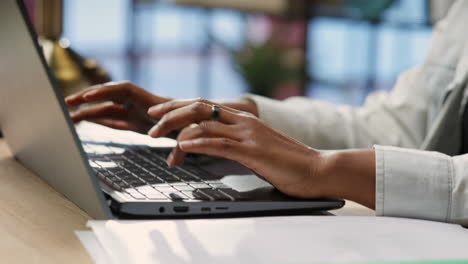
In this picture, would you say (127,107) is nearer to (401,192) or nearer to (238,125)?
(238,125)

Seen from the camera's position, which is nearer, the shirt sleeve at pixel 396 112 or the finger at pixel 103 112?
the finger at pixel 103 112

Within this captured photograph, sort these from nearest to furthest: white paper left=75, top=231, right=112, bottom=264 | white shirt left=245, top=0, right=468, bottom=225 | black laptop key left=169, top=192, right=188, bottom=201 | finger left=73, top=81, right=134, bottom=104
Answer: white paper left=75, top=231, right=112, bottom=264 → black laptop key left=169, top=192, right=188, bottom=201 → finger left=73, top=81, right=134, bottom=104 → white shirt left=245, top=0, right=468, bottom=225

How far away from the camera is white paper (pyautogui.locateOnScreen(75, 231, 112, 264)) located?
0.40m

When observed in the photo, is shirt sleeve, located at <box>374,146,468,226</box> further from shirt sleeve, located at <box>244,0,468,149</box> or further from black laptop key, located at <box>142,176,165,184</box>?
shirt sleeve, located at <box>244,0,468,149</box>

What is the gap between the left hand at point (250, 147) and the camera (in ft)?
1.79

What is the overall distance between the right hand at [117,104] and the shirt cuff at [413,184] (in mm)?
326

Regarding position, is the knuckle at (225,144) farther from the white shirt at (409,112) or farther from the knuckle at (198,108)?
the white shirt at (409,112)

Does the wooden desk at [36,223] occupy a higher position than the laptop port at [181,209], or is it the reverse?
the laptop port at [181,209]

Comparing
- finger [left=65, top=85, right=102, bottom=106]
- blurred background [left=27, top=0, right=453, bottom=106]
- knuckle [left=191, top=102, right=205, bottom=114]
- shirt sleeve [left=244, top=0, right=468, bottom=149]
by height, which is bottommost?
blurred background [left=27, top=0, right=453, bottom=106]

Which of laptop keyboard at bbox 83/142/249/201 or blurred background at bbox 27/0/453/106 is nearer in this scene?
laptop keyboard at bbox 83/142/249/201

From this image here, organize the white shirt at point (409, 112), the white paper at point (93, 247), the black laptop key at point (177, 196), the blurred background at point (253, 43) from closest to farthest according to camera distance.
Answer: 1. the white paper at point (93, 247)
2. the black laptop key at point (177, 196)
3. the white shirt at point (409, 112)
4. the blurred background at point (253, 43)

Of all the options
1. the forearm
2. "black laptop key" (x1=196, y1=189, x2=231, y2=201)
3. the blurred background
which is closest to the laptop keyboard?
"black laptop key" (x1=196, y1=189, x2=231, y2=201)

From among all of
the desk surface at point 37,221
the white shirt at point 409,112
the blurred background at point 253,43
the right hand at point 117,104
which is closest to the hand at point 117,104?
the right hand at point 117,104

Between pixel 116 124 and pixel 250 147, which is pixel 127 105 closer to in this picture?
pixel 116 124
